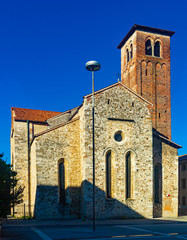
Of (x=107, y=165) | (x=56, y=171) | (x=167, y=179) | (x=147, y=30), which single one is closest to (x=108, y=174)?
(x=107, y=165)

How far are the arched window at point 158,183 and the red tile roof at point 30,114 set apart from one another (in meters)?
13.5

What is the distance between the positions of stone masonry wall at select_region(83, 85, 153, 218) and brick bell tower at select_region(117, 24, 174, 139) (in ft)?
A: 20.6

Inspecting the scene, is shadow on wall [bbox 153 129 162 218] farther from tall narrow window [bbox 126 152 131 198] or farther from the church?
tall narrow window [bbox 126 152 131 198]

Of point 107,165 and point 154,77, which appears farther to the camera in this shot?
point 154,77

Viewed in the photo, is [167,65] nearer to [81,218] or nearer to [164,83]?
[164,83]

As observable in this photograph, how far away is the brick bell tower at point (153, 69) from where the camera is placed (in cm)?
3144

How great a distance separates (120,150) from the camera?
24.1 metres

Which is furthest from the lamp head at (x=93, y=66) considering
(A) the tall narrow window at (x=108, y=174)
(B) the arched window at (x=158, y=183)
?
(B) the arched window at (x=158, y=183)

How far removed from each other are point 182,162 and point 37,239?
40166 mm

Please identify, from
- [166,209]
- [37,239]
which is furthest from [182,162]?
[37,239]

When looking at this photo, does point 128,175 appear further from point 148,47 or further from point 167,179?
point 148,47

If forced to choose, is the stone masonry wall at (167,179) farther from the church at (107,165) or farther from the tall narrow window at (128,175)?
the tall narrow window at (128,175)

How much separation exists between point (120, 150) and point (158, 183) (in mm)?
5442

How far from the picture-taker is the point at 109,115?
2428 centimetres
